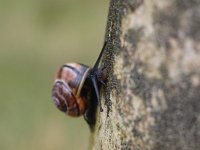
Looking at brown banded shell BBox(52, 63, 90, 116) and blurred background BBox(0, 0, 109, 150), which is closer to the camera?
brown banded shell BBox(52, 63, 90, 116)

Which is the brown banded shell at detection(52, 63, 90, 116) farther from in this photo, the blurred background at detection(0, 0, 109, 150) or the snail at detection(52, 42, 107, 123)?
the blurred background at detection(0, 0, 109, 150)

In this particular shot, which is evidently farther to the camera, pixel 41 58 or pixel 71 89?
pixel 41 58

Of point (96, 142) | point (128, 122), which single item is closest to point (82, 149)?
point (96, 142)

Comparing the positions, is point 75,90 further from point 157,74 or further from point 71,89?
point 157,74

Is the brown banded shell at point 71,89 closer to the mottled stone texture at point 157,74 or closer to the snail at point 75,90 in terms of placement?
the snail at point 75,90

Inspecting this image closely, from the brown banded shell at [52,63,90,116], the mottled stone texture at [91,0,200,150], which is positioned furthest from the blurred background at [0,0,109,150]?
the mottled stone texture at [91,0,200,150]

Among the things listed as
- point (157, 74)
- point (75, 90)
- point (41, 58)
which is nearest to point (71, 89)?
point (75, 90)

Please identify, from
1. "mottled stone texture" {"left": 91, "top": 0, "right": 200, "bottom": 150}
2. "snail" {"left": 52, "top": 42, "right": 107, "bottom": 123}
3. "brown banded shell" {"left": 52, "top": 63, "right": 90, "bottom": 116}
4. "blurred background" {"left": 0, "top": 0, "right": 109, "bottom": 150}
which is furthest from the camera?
"blurred background" {"left": 0, "top": 0, "right": 109, "bottom": 150}
